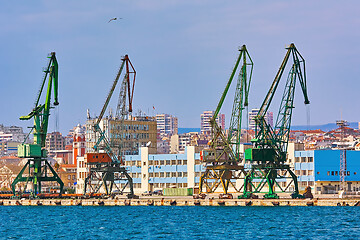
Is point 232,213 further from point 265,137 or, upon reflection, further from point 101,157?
point 101,157

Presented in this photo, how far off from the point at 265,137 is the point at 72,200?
34.1 metres

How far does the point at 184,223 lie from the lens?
9844 centimetres

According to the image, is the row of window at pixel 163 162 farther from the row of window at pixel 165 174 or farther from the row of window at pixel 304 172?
the row of window at pixel 304 172

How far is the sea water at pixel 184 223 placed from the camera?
85188 millimetres

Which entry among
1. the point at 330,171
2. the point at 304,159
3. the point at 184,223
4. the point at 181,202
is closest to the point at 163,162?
the point at 304,159

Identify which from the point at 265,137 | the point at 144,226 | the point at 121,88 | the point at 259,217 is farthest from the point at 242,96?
the point at 144,226

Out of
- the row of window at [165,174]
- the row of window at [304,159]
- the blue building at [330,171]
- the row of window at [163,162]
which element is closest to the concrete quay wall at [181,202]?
the blue building at [330,171]

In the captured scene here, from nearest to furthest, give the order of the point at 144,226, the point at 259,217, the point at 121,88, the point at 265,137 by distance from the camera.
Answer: the point at 144,226
the point at 259,217
the point at 265,137
the point at 121,88

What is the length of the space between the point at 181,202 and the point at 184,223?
104 feet

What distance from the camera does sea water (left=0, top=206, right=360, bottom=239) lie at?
85188 millimetres

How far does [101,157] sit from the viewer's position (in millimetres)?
145250

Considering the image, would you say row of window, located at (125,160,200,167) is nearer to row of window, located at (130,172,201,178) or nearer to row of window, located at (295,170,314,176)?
row of window, located at (130,172,201,178)

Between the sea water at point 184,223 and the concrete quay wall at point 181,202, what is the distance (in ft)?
3.25

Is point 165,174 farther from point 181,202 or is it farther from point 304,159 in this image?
point 181,202
